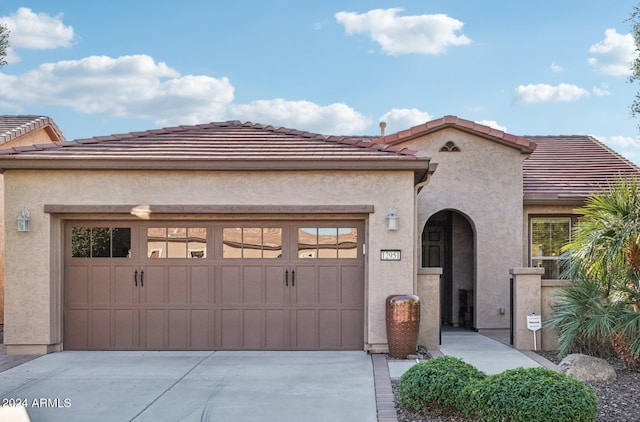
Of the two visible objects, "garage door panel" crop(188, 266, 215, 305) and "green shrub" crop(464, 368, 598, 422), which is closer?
"green shrub" crop(464, 368, 598, 422)

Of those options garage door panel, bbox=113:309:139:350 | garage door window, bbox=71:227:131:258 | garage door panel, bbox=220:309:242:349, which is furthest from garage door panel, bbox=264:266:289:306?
garage door window, bbox=71:227:131:258

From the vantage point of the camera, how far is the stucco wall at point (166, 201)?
1045 centimetres

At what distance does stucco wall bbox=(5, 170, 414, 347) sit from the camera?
1045 centimetres

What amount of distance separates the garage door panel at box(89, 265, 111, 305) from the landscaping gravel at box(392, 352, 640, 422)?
5.65m

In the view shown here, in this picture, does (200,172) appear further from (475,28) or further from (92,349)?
(475,28)

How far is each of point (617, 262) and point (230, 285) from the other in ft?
21.4

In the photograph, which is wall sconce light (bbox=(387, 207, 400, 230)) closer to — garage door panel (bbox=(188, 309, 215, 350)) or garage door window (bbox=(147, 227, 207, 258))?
garage door window (bbox=(147, 227, 207, 258))

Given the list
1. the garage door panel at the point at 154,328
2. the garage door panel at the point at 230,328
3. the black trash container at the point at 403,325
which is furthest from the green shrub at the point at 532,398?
the garage door panel at the point at 154,328

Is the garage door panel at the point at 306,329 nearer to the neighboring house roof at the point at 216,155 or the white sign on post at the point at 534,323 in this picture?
the neighboring house roof at the point at 216,155

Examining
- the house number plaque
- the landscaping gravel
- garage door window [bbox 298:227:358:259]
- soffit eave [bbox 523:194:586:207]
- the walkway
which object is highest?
soffit eave [bbox 523:194:586:207]

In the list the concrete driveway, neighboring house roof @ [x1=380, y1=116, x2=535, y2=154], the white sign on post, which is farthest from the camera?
neighboring house roof @ [x1=380, y1=116, x2=535, y2=154]

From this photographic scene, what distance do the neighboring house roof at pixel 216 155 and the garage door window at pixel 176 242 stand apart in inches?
48.4

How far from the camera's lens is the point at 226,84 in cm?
2080

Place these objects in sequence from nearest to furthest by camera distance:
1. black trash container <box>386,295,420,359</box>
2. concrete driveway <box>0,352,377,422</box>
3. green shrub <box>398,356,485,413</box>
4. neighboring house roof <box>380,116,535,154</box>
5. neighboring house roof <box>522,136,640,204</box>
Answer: green shrub <box>398,356,485,413</box> < concrete driveway <box>0,352,377,422</box> < black trash container <box>386,295,420,359</box> < neighboring house roof <box>380,116,535,154</box> < neighboring house roof <box>522,136,640,204</box>
